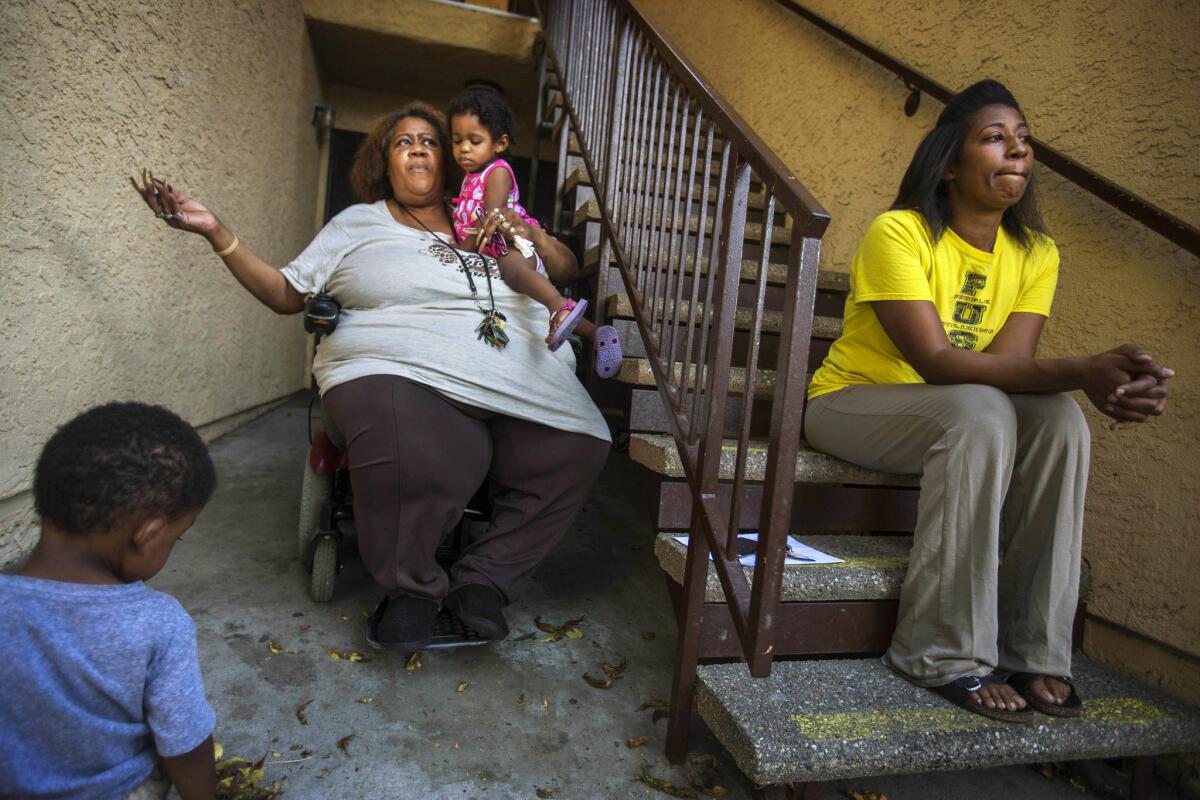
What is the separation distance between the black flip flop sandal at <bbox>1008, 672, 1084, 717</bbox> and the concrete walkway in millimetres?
234

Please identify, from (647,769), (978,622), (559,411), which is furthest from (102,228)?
(978,622)

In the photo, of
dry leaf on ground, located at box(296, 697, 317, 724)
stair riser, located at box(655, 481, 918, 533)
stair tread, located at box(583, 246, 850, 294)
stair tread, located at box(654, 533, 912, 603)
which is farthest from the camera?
stair tread, located at box(583, 246, 850, 294)

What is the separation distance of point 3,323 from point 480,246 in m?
1.23

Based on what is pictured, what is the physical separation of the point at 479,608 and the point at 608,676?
37 cm

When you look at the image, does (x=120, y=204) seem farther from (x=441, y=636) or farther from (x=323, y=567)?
(x=441, y=636)

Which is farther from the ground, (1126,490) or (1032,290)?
(1032,290)

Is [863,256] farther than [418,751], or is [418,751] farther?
[863,256]

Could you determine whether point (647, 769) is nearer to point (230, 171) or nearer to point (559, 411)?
point (559, 411)

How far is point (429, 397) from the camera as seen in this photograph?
1.83 m

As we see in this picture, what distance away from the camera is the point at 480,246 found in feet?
6.97

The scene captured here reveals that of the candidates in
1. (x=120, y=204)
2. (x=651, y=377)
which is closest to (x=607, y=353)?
(x=651, y=377)

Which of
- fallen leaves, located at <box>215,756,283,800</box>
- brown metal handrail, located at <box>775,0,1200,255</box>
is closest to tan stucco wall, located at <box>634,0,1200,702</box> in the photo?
brown metal handrail, located at <box>775,0,1200,255</box>

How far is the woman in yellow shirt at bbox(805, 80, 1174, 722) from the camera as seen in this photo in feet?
4.65

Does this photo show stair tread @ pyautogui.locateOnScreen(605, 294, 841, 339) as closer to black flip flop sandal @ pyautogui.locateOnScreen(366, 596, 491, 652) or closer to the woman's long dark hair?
the woman's long dark hair
